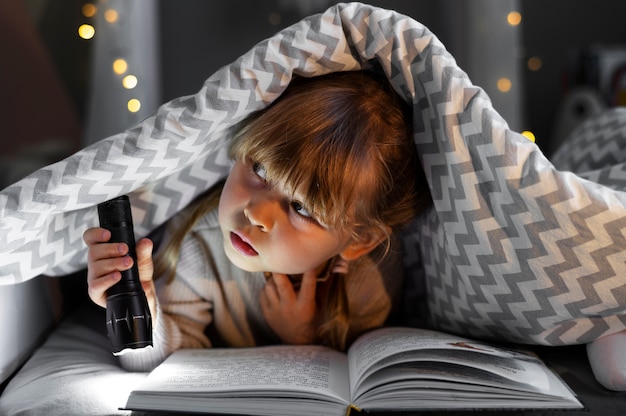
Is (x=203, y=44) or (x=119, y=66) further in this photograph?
(x=203, y=44)

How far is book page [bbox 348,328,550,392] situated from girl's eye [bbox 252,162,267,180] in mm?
220

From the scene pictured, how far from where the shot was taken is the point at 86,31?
123 centimetres

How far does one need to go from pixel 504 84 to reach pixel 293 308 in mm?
775

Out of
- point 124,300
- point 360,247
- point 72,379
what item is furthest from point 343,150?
point 72,379

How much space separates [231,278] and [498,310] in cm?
34

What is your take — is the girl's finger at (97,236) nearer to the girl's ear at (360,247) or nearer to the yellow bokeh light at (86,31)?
the girl's ear at (360,247)

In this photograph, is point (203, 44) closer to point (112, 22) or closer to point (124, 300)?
point (112, 22)

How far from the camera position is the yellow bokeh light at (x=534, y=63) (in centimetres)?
181

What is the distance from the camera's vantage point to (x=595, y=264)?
70cm

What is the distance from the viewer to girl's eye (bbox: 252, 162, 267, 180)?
77 centimetres

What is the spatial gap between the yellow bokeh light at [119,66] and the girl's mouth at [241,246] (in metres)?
0.58

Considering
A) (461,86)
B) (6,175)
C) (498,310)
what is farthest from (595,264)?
(6,175)

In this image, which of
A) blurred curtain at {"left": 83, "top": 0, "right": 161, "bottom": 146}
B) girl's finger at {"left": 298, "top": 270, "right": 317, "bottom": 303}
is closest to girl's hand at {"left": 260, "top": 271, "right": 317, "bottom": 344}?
girl's finger at {"left": 298, "top": 270, "right": 317, "bottom": 303}

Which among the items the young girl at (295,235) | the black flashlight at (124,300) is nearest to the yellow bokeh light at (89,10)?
the young girl at (295,235)
